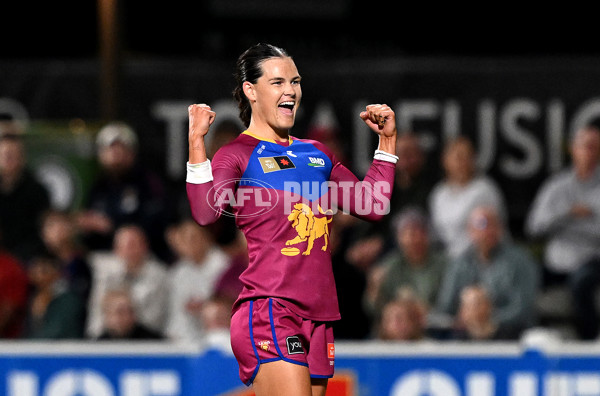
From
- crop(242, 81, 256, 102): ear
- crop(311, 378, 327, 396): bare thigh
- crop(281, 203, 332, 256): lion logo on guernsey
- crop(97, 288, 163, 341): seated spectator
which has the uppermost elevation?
crop(242, 81, 256, 102): ear

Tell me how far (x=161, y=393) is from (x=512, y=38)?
773 centimetres

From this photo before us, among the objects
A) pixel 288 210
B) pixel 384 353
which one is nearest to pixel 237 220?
pixel 288 210

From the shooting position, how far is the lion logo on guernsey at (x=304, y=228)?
406 centimetres

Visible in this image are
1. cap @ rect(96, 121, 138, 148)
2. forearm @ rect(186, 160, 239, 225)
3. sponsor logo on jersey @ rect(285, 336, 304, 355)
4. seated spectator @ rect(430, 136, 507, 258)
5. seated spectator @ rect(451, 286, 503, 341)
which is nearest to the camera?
forearm @ rect(186, 160, 239, 225)

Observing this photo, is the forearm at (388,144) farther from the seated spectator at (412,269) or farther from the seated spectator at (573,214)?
the seated spectator at (573,214)

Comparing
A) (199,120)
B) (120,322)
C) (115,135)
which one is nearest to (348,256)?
(120,322)

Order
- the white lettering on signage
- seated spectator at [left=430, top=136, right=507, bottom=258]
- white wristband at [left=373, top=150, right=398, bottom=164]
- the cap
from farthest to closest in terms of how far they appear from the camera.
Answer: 1. the cap
2. seated spectator at [left=430, top=136, right=507, bottom=258]
3. the white lettering on signage
4. white wristband at [left=373, top=150, right=398, bottom=164]

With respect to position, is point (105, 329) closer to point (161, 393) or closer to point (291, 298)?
point (161, 393)

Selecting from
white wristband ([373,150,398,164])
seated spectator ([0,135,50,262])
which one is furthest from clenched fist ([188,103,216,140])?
seated spectator ([0,135,50,262])

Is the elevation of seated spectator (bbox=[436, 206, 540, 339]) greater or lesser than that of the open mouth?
lesser

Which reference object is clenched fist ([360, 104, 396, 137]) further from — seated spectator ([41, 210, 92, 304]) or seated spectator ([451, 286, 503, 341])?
seated spectator ([41, 210, 92, 304])

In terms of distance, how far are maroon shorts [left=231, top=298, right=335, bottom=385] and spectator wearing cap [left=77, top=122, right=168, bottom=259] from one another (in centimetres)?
509

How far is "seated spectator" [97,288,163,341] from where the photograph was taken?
8.25 meters

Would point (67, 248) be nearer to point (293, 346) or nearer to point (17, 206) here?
point (17, 206)
